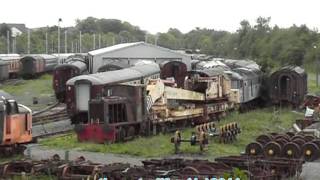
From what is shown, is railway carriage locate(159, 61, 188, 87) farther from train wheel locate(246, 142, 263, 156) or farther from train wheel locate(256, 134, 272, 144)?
train wheel locate(246, 142, 263, 156)

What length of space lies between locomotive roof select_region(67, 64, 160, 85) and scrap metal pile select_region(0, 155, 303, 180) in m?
12.7

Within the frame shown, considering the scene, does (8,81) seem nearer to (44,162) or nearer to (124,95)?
(124,95)

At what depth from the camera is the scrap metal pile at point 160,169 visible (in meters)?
14.9

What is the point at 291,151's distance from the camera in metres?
20.5

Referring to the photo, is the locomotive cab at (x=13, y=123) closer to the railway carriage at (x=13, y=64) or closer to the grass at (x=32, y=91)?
the grass at (x=32, y=91)

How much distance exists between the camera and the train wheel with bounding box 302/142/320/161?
2122 centimetres

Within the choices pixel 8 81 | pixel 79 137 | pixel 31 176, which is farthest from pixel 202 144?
pixel 8 81

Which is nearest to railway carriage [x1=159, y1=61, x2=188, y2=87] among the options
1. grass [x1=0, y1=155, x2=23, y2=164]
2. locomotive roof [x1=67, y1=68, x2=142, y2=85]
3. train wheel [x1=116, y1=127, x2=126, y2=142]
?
locomotive roof [x1=67, y1=68, x2=142, y2=85]

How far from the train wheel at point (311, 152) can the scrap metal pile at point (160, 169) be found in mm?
4201

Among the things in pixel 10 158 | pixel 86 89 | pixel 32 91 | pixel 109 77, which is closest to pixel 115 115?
pixel 86 89

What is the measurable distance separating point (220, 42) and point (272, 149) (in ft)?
417

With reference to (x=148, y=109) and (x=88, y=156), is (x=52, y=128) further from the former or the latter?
(x=88, y=156)

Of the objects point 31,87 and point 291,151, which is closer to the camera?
point 291,151

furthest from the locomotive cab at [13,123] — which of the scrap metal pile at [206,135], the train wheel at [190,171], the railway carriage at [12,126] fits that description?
the train wheel at [190,171]
